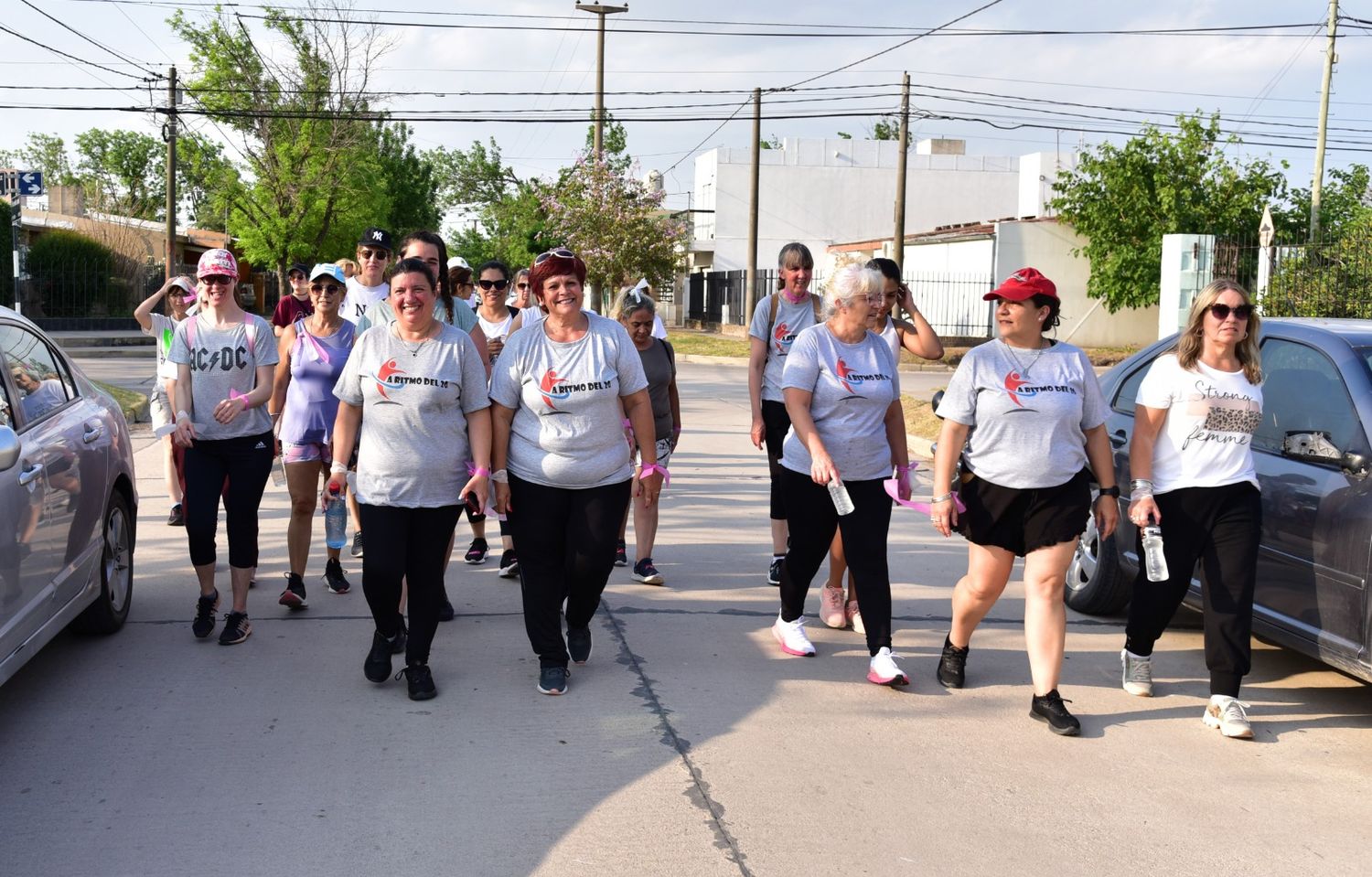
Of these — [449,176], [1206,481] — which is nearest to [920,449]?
[1206,481]

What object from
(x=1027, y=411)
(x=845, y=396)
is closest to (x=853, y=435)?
(x=845, y=396)

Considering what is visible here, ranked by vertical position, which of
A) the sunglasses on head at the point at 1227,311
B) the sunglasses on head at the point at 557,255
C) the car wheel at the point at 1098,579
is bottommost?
the car wheel at the point at 1098,579

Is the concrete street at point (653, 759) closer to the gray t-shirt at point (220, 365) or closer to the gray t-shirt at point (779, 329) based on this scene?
the gray t-shirt at point (220, 365)

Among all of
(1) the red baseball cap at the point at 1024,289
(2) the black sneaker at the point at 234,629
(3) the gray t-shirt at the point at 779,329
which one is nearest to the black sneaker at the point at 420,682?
(2) the black sneaker at the point at 234,629

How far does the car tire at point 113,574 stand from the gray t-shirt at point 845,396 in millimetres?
3231

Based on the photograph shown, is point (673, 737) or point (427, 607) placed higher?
point (427, 607)

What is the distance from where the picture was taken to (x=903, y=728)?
16.8 ft

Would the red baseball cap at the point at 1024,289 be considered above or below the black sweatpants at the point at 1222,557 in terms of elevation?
above

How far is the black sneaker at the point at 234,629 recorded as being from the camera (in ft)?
19.6

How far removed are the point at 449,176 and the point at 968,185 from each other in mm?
39949

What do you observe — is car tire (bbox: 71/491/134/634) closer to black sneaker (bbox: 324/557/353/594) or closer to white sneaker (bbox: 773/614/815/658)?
black sneaker (bbox: 324/557/353/594)

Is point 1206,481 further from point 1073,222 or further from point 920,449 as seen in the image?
point 1073,222

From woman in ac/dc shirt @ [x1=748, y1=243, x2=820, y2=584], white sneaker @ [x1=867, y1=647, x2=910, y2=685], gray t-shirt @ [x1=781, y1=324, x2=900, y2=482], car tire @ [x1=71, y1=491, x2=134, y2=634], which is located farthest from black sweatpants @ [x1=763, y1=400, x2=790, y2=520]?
car tire @ [x1=71, y1=491, x2=134, y2=634]

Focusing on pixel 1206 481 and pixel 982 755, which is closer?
pixel 982 755
